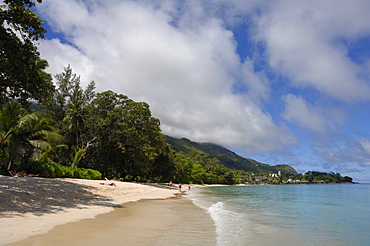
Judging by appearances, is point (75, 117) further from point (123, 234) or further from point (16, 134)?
point (123, 234)

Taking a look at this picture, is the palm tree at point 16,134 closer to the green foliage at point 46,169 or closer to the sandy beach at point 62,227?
the green foliage at point 46,169

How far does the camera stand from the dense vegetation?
12594 mm

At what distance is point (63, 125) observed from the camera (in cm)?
4038

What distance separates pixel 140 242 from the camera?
267 inches

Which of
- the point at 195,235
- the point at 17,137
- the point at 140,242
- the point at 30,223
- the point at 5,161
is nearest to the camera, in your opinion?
the point at 140,242

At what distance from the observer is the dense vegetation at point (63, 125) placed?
12594 mm

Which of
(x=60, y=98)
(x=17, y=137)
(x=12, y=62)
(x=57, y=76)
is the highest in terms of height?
(x=57, y=76)

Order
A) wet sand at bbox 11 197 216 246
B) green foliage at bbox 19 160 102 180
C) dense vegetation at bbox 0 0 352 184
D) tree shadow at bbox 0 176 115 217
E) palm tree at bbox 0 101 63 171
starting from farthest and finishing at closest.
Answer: green foliage at bbox 19 160 102 180, palm tree at bbox 0 101 63 171, dense vegetation at bbox 0 0 352 184, tree shadow at bbox 0 176 115 217, wet sand at bbox 11 197 216 246

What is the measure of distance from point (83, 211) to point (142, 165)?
26554 mm

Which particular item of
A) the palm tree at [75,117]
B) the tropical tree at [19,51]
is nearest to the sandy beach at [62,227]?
the tropical tree at [19,51]

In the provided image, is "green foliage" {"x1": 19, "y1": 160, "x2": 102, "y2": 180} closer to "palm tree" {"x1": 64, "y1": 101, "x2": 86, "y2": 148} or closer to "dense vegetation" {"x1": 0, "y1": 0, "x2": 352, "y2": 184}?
"dense vegetation" {"x1": 0, "y1": 0, "x2": 352, "y2": 184}

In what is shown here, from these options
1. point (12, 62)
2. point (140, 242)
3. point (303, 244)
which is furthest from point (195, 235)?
point (12, 62)

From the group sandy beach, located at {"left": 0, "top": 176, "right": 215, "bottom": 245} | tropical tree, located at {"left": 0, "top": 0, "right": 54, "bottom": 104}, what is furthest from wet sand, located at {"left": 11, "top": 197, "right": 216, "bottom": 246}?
tropical tree, located at {"left": 0, "top": 0, "right": 54, "bottom": 104}

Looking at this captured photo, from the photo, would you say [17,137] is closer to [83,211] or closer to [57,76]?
[83,211]
